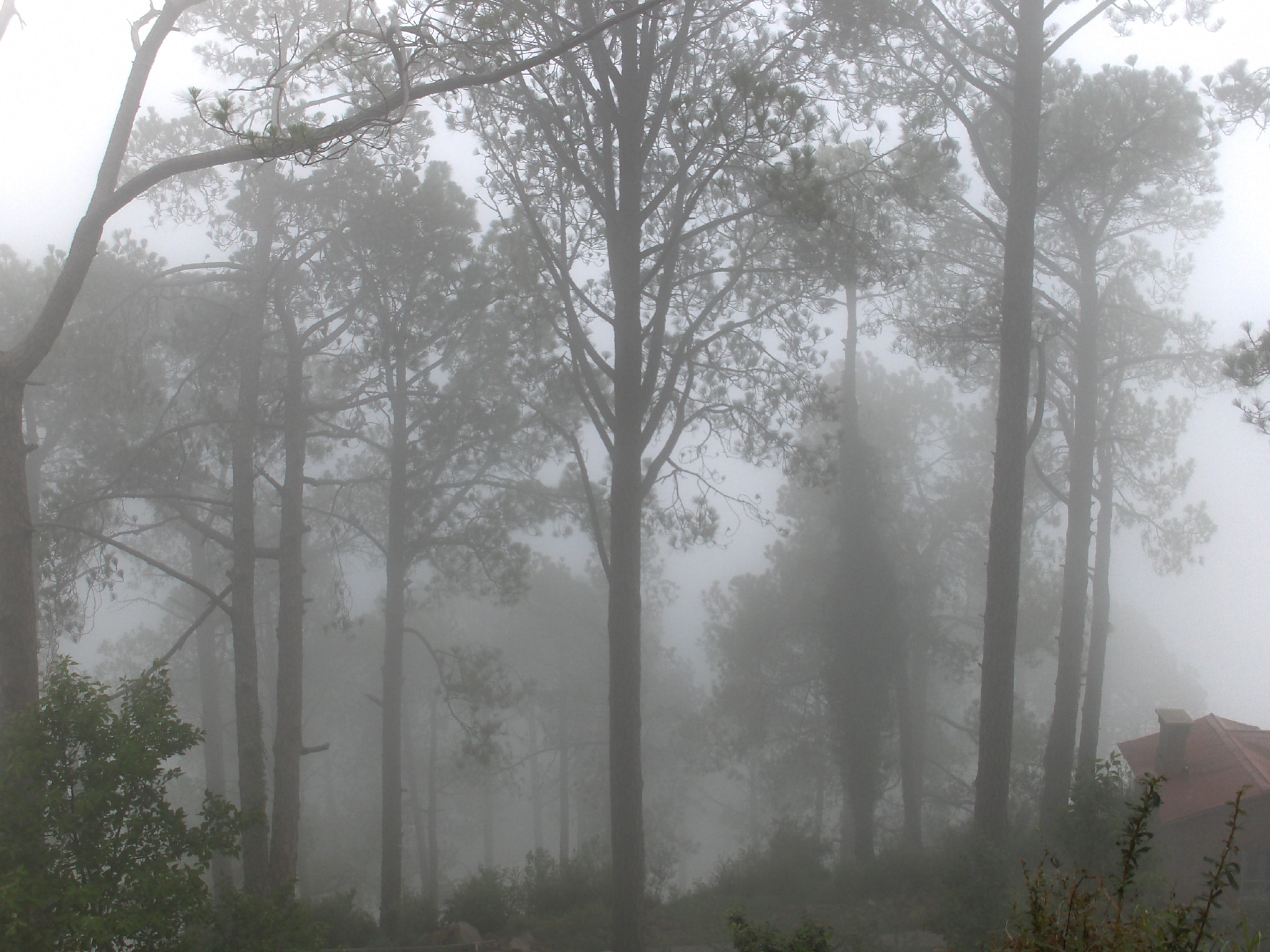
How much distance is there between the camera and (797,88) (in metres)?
7.66

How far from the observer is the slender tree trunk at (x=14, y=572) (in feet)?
19.5

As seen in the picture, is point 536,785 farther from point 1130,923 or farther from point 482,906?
point 1130,923

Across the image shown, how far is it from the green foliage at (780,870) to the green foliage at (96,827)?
9485 millimetres

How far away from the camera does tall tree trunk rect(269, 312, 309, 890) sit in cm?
1087

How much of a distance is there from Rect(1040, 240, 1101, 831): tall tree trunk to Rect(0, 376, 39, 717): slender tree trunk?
36.8 ft

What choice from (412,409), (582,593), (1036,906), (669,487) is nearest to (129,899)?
(1036,906)

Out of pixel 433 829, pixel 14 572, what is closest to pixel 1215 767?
pixel 14 572

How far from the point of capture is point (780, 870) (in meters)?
13.3

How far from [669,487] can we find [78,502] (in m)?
7.51

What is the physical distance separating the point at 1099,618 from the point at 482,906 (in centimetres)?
1141

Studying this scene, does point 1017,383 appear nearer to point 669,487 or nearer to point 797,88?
point 797,88

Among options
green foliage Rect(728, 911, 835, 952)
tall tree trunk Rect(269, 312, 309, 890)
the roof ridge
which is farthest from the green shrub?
the roof ridge

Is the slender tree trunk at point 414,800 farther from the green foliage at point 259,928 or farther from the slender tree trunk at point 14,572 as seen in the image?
the green foliage at point 259,928

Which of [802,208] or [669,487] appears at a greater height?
[802,208]
